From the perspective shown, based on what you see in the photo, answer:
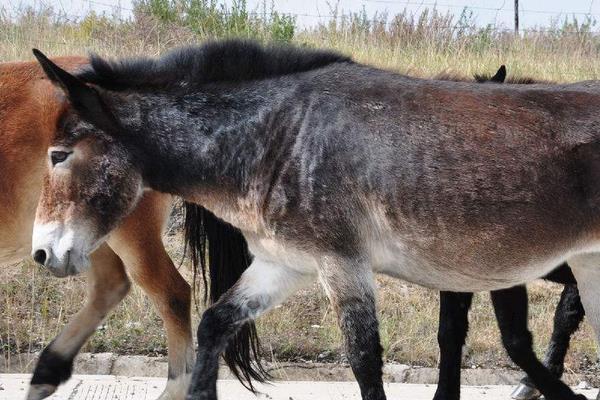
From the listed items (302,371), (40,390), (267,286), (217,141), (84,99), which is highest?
(84,99)

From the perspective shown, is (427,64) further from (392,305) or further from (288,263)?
(288,263)

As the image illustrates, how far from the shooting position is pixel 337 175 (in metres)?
4.39

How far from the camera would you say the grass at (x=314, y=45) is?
6.83 m

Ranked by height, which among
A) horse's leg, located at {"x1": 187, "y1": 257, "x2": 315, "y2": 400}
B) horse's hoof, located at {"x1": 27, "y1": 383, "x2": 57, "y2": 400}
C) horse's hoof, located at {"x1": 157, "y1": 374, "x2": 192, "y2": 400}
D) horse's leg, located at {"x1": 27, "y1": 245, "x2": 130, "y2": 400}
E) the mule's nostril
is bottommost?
horse's hoof, located at {"x1": 27, "y1": 383, "x2": 57, "y2": 400}

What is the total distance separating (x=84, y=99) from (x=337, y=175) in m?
Result: 1.02

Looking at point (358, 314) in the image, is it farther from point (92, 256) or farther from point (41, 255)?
point (92, 256)

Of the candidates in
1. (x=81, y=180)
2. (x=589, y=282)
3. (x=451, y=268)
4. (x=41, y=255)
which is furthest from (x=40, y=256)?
(x=589, y=282)

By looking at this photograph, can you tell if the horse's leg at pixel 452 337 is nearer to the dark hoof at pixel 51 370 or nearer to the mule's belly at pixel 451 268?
the mule's belly at pixel 451 268

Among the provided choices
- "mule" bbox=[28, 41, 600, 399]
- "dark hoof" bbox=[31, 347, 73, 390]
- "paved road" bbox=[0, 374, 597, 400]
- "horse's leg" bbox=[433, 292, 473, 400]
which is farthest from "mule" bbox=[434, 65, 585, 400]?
"dark hoof" bbox=[31, 347, 73, 390]

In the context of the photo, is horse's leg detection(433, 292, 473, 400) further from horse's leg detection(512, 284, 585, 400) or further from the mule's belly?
the mule's belly

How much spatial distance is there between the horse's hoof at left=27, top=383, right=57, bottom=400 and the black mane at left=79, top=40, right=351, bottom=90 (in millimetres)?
1760

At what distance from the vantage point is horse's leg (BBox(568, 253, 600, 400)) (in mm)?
4777

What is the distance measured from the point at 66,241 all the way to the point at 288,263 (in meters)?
0.85

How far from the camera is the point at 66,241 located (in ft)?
14.3
